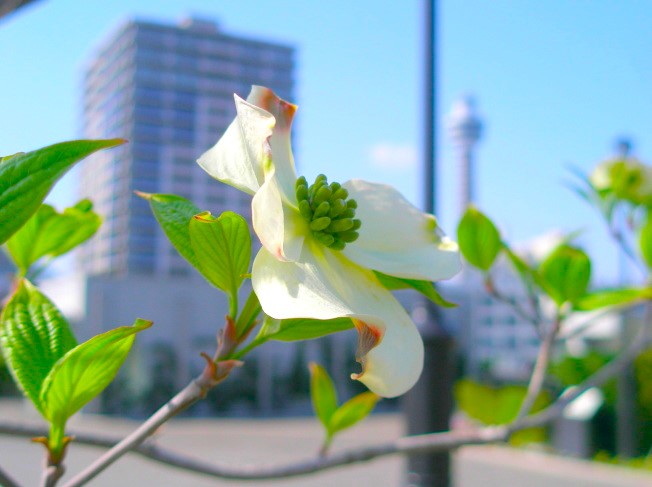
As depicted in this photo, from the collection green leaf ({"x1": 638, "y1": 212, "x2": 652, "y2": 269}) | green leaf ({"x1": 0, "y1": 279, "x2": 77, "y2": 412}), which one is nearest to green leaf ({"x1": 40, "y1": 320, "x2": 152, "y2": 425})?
green leaf ({"x1": 0, "y1": 279, "x2": 77, "y2": 412})

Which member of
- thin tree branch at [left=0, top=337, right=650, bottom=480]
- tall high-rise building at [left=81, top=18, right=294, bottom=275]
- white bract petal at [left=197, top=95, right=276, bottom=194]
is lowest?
thin tree branch at [left=0, top=337, right=650, bottom=480]

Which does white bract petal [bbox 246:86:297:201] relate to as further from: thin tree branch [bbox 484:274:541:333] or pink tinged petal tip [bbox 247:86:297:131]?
thin tree branch [bbox 484:274:541:333]

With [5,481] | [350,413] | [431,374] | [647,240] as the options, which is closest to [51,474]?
[5,481]

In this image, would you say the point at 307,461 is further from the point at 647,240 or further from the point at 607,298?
the point at 647,240

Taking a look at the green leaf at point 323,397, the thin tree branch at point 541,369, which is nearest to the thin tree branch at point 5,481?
the green leaf at point 323,397

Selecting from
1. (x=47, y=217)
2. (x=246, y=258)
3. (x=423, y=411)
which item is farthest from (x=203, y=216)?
(x=423, y=411)

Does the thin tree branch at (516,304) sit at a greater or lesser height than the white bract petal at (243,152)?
lesser

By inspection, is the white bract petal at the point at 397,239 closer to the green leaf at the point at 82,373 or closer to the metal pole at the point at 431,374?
the green leaf at the point at 82,373
